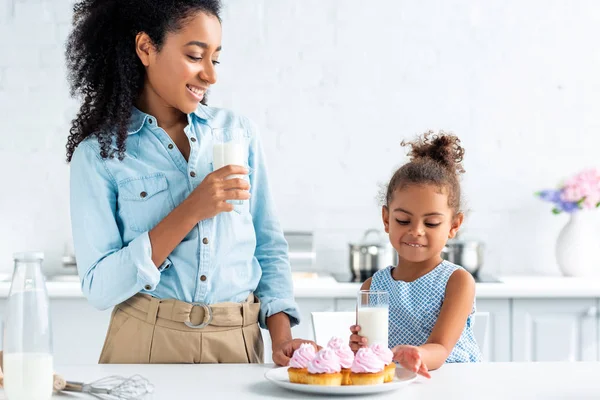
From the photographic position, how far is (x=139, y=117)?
6.21ft

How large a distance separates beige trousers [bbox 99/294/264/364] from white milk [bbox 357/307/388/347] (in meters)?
0.30

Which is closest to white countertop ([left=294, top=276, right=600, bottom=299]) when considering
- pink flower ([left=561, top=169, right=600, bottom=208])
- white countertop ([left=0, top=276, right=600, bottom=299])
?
white countertop ([left=0, top=276, right=600, bottom=299])

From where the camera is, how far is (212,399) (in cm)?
146

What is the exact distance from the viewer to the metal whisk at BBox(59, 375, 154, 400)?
1.42 m

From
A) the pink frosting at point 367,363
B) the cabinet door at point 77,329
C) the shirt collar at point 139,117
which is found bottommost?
the cabinet door at point 77,329

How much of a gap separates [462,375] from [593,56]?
274 centimetres

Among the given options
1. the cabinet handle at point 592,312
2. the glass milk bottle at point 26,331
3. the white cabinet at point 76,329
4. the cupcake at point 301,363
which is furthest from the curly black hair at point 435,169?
the white cabinet at point 76,329

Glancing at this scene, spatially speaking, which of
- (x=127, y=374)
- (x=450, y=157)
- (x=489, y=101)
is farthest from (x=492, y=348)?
(x=127, y=374)

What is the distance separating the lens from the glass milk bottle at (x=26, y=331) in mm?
1308

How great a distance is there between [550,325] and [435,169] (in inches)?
63.6

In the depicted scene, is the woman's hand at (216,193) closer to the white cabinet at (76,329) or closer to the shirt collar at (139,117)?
the shirt collar at (139,117)

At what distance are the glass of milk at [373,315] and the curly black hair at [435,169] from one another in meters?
0.43

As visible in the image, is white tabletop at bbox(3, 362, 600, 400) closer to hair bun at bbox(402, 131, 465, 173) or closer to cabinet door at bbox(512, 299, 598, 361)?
hair bun at bbox(402, 131, 465, 173)

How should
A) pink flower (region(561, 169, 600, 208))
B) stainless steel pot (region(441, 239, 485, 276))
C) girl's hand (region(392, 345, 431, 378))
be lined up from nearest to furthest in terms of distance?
1. girl's hand (region(392, 345, 431, 378))
2. stainless steel pot (region(441, 239, 485, 276))
3. pink flower (region(561, 169, 600, 208))
